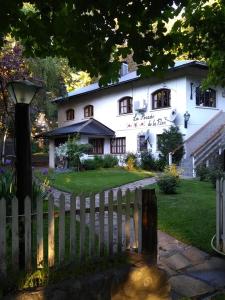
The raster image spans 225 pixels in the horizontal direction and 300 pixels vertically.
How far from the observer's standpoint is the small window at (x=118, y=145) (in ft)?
87.2


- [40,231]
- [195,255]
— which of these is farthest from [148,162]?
[40,231]

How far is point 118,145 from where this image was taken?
2716 cm

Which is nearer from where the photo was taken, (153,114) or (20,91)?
(20,91)

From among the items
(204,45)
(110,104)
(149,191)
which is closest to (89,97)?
(110,104)

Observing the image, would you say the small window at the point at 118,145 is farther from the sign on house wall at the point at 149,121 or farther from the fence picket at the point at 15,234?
the fence picket at the point at 15,234

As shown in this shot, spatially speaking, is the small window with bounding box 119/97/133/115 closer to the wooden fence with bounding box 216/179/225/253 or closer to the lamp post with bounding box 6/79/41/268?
the wooden fence with bounding box 216/179/225/253

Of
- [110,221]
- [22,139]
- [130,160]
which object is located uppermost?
[22,139]

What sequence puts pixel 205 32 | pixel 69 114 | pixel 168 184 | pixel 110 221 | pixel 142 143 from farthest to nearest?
pixel 69 114
pixel 142 143
pixel 168 184
pixel 205 32
pixel 110 221

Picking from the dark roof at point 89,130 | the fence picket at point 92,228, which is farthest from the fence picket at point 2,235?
the dark roof at point 89,130

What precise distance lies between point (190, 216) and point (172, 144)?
539 inches

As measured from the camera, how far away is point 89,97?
30.1 m

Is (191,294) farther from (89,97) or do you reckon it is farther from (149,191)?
(89,97)

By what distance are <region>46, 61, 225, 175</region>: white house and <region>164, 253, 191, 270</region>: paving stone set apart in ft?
43.5

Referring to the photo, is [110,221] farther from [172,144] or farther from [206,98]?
[206,98]
